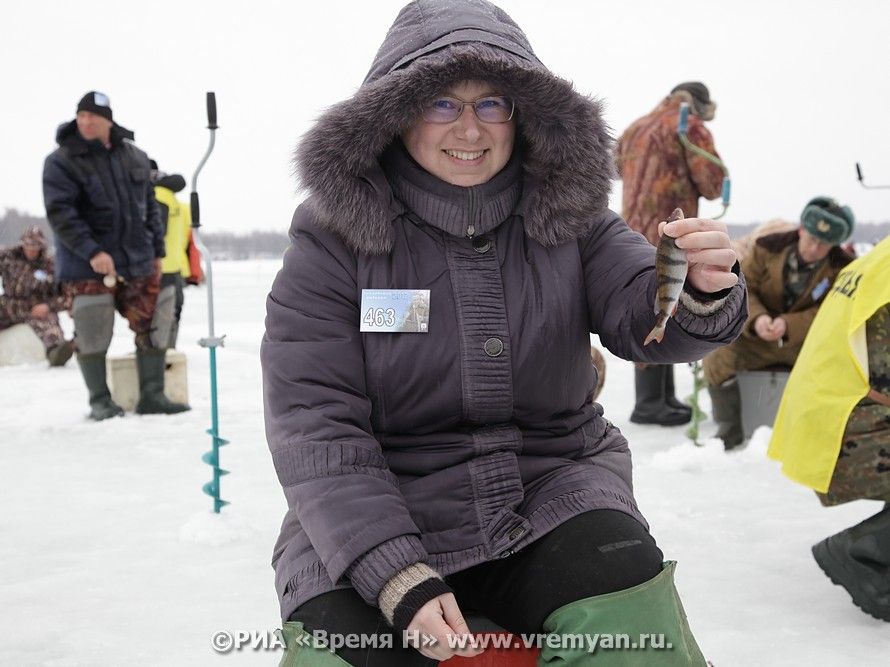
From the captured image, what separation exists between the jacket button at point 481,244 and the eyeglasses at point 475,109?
29 cm

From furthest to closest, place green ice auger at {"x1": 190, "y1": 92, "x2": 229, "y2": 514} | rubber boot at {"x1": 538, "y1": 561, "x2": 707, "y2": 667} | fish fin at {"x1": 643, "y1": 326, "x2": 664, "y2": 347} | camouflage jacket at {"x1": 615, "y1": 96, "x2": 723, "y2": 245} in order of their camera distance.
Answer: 1. camouflage jacket at {"x1": 615, "y1": 96, "x2": 723, "y2": 245}
2. green ice auger at {"x1": 190, "y1": 92, "x2": 229, "y2": 514}
3. fish fin at {"x1": 643, "y1": 326, "x2": 664, "y2": 347}
4. rubber boot at {"x1": 538, "y1": 561, "x2": 707, "y2": 667}

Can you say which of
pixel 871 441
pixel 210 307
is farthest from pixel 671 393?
pixel 210 307

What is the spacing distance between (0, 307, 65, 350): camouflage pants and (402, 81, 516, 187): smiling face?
8686mm

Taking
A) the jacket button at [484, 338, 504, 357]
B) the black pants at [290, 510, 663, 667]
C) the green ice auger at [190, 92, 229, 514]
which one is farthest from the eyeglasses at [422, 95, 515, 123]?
the green ice auger at [190, 92, 229, 514]

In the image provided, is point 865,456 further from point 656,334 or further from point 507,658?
point 507,658

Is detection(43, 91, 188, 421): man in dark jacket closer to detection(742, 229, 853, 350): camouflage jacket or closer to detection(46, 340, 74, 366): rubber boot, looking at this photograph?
detection(46, 340, 74, 366): rubber boot

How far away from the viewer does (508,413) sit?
191 cm

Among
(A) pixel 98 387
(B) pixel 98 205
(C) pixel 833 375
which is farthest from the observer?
(A) pixel 98 387

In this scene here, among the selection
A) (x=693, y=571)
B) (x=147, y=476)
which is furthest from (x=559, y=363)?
(x=147, y=476)

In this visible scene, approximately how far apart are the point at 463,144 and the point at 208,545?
2322 mm

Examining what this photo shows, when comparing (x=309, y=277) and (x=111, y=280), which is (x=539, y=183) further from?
(x=111, y=280)

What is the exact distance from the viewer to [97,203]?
6066mm

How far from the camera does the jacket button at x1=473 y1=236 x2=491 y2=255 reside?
2.00 meters

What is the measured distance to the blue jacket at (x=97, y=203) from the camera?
5883mm
